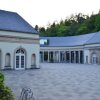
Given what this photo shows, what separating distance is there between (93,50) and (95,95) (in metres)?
38.0

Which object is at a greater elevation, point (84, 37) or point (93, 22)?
point (93, 22)

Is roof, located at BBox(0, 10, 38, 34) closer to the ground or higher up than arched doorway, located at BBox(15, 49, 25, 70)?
higher up

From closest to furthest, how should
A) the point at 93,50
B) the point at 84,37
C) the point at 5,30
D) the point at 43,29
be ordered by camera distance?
the point at 5,30 < the point at 93,50 < the point at 84,37 < the point at 43,29

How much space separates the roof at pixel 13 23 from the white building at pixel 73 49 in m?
18.7

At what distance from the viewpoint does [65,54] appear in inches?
2383

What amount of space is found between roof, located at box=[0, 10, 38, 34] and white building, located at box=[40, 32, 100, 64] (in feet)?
61.2

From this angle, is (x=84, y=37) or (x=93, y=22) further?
(x=93, y=22)

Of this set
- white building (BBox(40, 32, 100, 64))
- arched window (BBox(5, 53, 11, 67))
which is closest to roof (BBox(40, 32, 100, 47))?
white building (BBox(40, 32, 100, 64))

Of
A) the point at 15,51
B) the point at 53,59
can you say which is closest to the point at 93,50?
the point at 53,59

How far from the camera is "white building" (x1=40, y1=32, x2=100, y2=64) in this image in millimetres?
50562

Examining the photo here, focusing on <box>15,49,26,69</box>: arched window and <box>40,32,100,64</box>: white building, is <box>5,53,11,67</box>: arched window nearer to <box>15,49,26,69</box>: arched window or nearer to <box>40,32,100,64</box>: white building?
<box>15,49,26,69</box>: arched window

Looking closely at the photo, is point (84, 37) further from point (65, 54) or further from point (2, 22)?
point (2, 22)

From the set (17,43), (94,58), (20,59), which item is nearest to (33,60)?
(20,59)

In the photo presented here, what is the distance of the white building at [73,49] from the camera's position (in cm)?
5056
